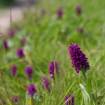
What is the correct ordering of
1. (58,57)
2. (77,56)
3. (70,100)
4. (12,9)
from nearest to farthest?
(77,56) → (70,100) → (58,57) → (12,9)

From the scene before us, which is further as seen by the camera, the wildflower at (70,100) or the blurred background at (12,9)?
the blurred background at (12,9)

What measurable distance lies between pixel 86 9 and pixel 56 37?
131 cm

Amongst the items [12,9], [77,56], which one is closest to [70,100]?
[77,56]

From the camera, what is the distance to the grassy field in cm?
214

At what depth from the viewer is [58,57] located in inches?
126

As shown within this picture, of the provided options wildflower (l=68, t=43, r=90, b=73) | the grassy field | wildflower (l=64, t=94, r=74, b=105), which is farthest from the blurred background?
wildflower (l=68, t=43, r=90, b=73)

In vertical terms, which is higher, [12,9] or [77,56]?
[12,9]

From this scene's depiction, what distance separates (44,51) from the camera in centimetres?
389

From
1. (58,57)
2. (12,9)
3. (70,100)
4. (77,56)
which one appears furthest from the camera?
(12,9)

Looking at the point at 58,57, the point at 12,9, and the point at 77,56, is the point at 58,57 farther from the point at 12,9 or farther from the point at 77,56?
the point at 12,9

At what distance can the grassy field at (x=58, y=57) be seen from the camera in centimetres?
214

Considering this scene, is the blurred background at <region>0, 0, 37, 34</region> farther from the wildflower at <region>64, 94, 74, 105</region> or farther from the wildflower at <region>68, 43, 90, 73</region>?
the wildflower at <region>68, 43, 90, 73</region>

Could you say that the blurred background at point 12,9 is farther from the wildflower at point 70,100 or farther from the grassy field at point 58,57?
the wildflower at point 70,100

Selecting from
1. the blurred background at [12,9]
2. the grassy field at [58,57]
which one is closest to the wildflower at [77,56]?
the grassy field at [58,57]
